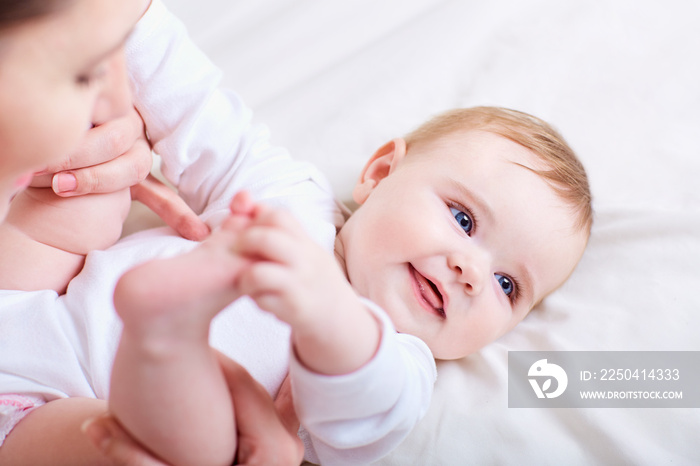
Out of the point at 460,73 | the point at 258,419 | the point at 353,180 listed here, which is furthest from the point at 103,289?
the point at 460,73

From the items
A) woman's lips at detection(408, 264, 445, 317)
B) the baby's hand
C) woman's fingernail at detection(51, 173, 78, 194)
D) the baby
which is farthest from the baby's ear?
the baby's hand

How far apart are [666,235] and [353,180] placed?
2.24 ft

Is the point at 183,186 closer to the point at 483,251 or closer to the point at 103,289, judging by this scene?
the point at 103,289

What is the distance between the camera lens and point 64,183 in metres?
0.99

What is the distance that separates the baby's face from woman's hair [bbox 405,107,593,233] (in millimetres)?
20

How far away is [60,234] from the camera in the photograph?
1037mm

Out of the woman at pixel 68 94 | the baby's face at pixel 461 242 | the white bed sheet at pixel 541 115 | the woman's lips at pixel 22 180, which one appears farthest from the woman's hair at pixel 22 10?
the white bed sheet at pixel 541 115

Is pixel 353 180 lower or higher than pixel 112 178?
lower

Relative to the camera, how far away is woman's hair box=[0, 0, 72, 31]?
46 cm

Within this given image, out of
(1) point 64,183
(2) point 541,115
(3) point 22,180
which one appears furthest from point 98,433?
(2) point 541,115

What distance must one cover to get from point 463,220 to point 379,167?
0.27m

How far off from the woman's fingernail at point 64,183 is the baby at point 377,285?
45cm

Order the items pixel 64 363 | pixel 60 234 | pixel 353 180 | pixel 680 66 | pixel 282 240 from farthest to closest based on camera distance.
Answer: pixel 680 66, pixel 353 180, pixel 60 234, pixel 64 363, pixel 282 240

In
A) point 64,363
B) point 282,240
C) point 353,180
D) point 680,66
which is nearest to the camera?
point 282,240
